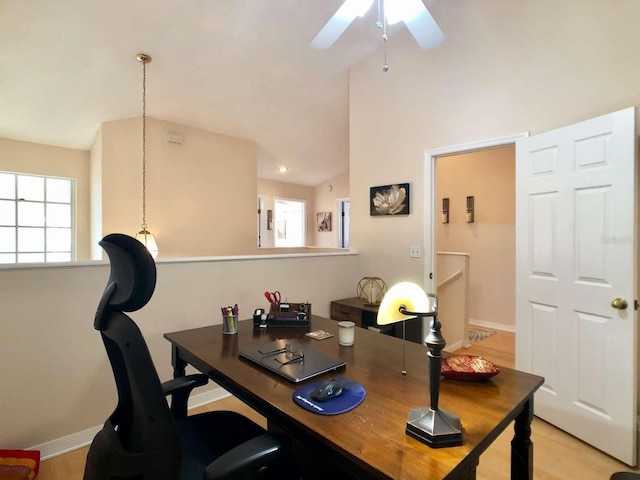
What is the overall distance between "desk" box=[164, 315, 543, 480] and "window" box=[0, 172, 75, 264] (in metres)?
4.63

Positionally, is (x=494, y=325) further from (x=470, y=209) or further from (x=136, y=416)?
(x=136, y=416)

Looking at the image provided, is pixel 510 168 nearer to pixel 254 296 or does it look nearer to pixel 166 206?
pixel 254 296

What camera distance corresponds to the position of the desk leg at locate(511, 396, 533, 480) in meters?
1.10

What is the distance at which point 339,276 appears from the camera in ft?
11.2

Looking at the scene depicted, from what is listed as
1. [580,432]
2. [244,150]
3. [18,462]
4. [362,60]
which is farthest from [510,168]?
[18,462]

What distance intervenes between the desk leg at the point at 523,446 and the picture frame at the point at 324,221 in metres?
6.33

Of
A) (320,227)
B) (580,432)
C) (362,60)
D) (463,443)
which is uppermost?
(362,60)

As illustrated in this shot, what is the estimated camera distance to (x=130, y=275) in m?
0.85

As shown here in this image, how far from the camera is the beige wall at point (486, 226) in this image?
457 cm

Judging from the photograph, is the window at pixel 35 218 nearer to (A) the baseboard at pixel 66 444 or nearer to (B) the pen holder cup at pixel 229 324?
(A) the baseboard at pixel 66 444

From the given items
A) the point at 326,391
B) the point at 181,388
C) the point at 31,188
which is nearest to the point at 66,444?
the point at 181,388

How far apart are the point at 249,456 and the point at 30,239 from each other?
5539 millimetres

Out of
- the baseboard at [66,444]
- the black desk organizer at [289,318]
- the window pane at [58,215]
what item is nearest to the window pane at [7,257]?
the window pane at [58,215]

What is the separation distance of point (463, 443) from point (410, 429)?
0.41ft
